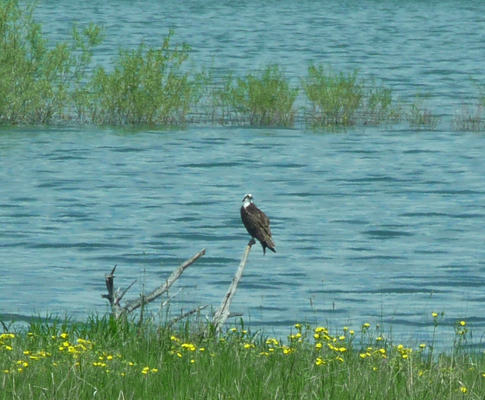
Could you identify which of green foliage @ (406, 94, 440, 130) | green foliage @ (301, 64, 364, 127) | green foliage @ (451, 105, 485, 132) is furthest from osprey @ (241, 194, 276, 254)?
green foliage @ (406, 94, 440, 130)

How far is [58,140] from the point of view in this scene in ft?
93.4

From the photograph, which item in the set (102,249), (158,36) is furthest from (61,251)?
(158,36)

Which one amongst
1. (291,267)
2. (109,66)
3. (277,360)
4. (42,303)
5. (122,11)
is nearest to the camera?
(277,360)

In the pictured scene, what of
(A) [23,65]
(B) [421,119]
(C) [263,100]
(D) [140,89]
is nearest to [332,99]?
(C) [263,100]

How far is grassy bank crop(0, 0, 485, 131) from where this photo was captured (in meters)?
26.8

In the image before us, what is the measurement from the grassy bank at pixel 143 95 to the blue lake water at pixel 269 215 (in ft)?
1.72

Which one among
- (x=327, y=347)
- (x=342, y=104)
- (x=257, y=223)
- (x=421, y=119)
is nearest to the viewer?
(x=327, y=347)

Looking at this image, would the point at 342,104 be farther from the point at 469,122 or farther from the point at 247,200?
the point at 247,200

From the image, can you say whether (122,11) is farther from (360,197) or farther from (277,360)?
(277,360)

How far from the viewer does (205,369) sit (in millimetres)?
7703

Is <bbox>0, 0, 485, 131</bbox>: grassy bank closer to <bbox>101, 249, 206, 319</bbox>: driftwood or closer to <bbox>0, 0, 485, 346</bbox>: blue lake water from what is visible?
<bbox>0, 0, 485, 346</bbox>: blue lake water

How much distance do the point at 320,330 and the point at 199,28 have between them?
199ft

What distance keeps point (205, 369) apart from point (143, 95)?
809 inches

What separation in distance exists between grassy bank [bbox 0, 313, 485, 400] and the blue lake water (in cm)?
112
